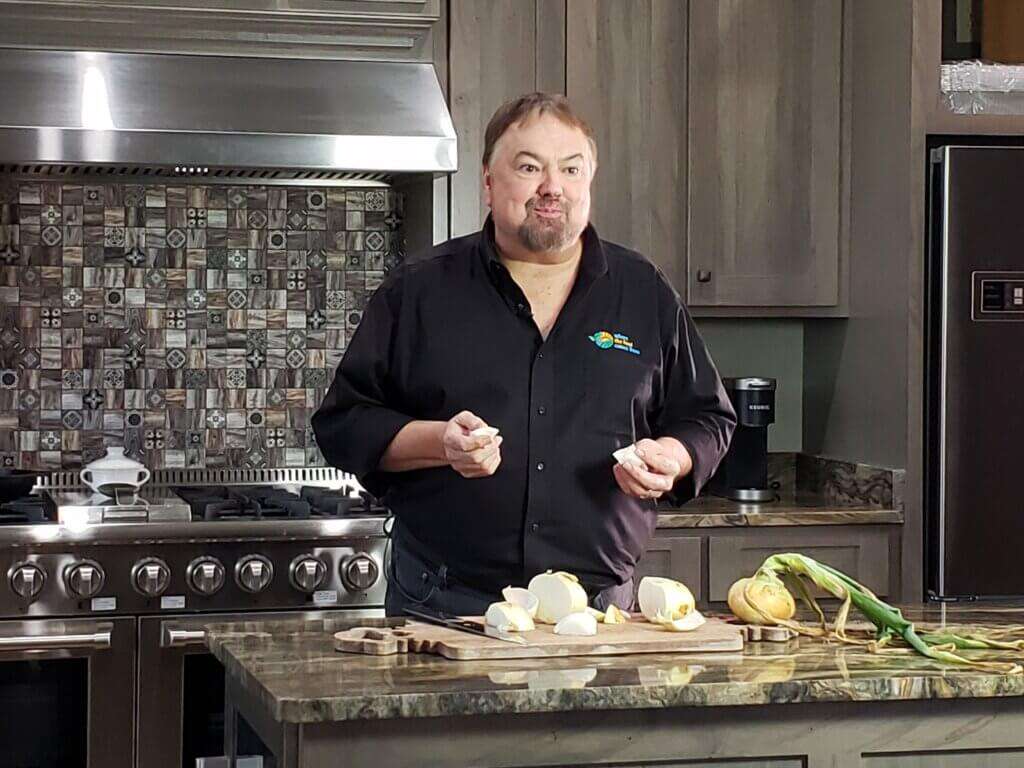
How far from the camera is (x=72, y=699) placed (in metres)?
3.24

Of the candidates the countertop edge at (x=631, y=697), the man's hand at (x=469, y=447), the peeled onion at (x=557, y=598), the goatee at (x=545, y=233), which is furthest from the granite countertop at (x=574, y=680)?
the goatee at (x=545, y=233)

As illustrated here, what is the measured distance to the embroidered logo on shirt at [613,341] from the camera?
2.58 meters

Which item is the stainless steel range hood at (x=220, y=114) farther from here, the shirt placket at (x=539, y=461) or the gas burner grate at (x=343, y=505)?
the shirt placket at (x=539, y=461)

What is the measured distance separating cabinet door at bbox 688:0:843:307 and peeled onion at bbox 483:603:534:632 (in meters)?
1.97

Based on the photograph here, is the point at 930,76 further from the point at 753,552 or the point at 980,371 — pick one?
the point at 753,552

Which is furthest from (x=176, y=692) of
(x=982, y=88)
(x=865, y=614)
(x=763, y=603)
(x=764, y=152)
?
(x=982, y=88)

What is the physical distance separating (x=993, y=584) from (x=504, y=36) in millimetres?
1684

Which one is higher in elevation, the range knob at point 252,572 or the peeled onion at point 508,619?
the peeled onion at point 508,619

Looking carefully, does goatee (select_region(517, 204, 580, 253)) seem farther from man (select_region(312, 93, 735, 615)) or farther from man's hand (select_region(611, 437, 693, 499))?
man's hand (select_region(611, 437, 693, 499))

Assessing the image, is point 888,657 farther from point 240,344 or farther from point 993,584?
point 240,344

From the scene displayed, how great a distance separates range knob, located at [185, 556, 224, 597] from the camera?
328 centimetres

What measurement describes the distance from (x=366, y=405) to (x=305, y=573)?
0.89 meters

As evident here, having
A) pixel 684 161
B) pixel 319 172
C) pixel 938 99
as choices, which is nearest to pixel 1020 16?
pixel 938 99

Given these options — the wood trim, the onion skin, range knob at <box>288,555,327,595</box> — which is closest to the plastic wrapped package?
the wood trim
